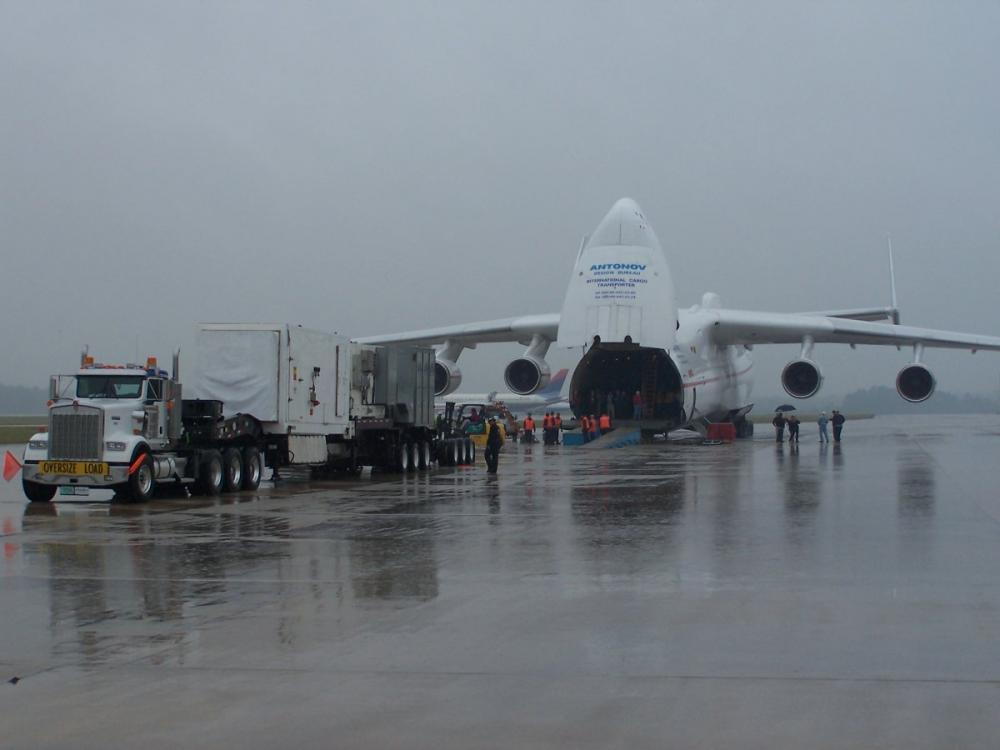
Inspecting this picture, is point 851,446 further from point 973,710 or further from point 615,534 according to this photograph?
point 973,710

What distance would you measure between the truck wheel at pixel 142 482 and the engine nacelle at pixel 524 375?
68.3ft

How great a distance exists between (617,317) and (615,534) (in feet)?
70.5

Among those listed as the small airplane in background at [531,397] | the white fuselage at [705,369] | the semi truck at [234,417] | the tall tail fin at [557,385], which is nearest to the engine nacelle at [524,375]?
the white fuselage at [705,369]

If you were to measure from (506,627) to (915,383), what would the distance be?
33.1 m

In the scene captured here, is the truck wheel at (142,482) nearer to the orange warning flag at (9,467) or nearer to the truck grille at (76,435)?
the truck grille at (76,435)

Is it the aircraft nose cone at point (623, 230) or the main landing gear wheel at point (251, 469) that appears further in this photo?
the aircraft nose cone at point (623, 230)

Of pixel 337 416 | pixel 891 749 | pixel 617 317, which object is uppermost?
pixel 617 317

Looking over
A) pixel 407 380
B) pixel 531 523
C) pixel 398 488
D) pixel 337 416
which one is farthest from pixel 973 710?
pixel 407 380

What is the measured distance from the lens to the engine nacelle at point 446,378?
125 ft

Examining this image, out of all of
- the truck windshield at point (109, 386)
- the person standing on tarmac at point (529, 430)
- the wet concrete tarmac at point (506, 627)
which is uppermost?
the truck windshield at point (109, 386)

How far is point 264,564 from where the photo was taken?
11.5 m

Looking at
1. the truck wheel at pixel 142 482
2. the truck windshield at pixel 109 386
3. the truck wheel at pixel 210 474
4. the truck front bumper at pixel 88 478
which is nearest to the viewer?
the truck front bumper at pixel 88 478

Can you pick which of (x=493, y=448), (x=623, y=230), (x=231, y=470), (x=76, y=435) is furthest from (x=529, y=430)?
(x=76, y=435)

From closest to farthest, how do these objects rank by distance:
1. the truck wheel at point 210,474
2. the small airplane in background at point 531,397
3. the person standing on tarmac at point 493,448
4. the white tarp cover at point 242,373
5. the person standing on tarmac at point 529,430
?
1. the truck wheel at point 210,474
2. the white tarp cover at point 242,373
3. the person standing on tarmac at point 493,448
4. the person standing on tarmac at point 529,430
5. the small airplane in background at point 531,397
